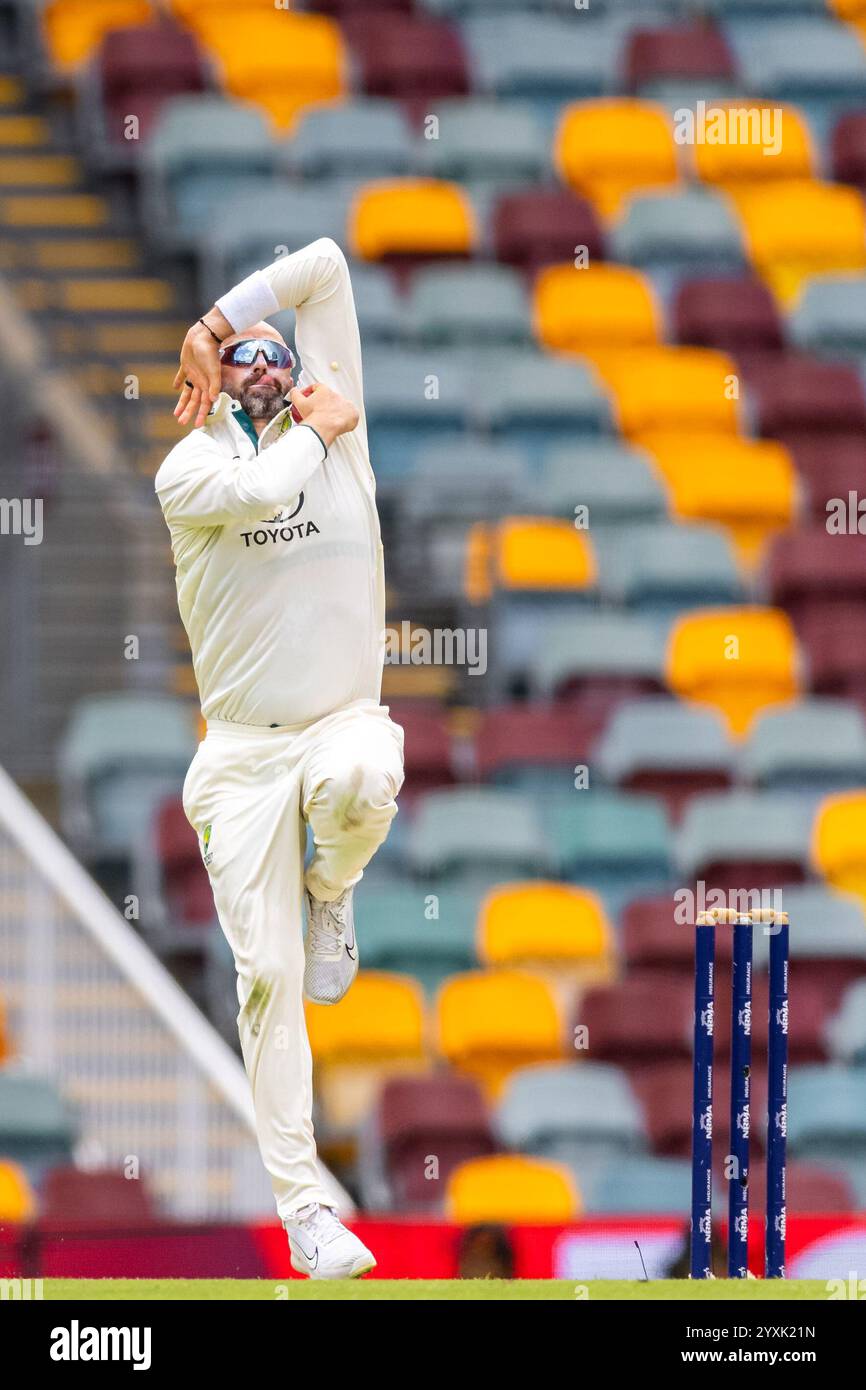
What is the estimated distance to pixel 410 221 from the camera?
40.0ft

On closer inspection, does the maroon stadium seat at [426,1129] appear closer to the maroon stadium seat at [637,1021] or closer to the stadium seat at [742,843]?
the maroon stadium seat at [637,1021]

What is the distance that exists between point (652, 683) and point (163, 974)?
229cm

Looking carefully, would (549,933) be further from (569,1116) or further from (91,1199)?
(91,1199)

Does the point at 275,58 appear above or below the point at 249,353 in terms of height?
above

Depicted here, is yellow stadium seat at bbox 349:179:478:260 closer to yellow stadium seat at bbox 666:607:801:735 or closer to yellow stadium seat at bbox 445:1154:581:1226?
yellow stadium seat at bbox 666:607:801:735

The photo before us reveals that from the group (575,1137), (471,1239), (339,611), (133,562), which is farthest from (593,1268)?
(133,562)

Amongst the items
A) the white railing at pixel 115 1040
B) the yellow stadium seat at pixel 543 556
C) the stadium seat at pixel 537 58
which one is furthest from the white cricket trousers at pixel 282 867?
the stadium seat at pixel 537 58

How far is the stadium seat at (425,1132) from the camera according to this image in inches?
362

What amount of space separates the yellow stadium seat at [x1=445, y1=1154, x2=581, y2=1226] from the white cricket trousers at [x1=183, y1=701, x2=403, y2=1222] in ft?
9.18

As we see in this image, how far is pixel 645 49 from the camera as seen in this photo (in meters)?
13.2

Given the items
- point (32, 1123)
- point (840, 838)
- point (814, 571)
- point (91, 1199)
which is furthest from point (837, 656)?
point (91, 1199)

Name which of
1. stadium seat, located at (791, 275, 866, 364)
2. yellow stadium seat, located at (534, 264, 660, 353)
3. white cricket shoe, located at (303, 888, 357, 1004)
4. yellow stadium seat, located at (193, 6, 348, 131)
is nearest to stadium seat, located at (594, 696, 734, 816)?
yellow stadium seat, located at (534, 264, 660, 353)

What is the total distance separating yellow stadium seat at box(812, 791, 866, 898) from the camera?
10.5 meters

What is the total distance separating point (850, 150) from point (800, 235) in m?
0.64
